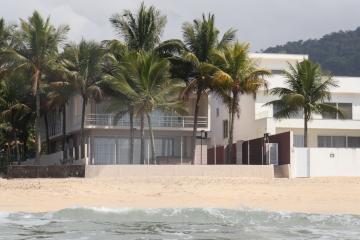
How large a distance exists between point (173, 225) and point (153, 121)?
24.0 meters

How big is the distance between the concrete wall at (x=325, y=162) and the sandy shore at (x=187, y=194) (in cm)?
177

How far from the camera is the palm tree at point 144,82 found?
128 ft

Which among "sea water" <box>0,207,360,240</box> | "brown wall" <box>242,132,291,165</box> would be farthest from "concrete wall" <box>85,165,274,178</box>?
"sea water" <box>0,207,360,240</box>

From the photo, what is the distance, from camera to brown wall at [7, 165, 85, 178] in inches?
1463

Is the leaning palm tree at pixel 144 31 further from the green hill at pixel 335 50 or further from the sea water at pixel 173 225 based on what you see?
the green hill at pixel 335 50

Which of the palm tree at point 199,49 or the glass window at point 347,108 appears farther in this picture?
the glass window at point 347,108

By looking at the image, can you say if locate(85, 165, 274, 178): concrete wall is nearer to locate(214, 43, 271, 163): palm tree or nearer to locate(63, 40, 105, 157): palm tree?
locate(214, 43, 271, 163): palm tree

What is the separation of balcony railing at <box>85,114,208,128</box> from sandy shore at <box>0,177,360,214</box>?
10190 millimetres

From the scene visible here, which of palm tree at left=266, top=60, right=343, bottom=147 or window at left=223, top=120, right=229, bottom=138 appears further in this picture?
window at left=223, top=120, right=229, bottom=138

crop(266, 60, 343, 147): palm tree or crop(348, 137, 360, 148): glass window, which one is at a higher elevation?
crop(266, 60, 343, 147): palm tree

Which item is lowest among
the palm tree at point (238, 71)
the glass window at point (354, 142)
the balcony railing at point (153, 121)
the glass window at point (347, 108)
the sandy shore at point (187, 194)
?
the sandy shore at point (187, 194)

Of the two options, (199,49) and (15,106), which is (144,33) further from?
(15,106)

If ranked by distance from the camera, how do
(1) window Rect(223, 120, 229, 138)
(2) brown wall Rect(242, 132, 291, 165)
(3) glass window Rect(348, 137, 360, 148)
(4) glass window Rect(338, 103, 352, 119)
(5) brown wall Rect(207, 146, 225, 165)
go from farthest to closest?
1. (1) window Rect(223, 120, 229, 138)
2. (4) glass window Rect(338, 103, 352, 119)
3. (3) glass window Rect(348, 137, 360, 148)
4. (5) brown wall Rect(207, 146, 225, 165)
5. (2) brown wall Rect(242, 132, 291, 165)

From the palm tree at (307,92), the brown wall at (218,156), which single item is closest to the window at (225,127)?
the brown wall at (218,156)
